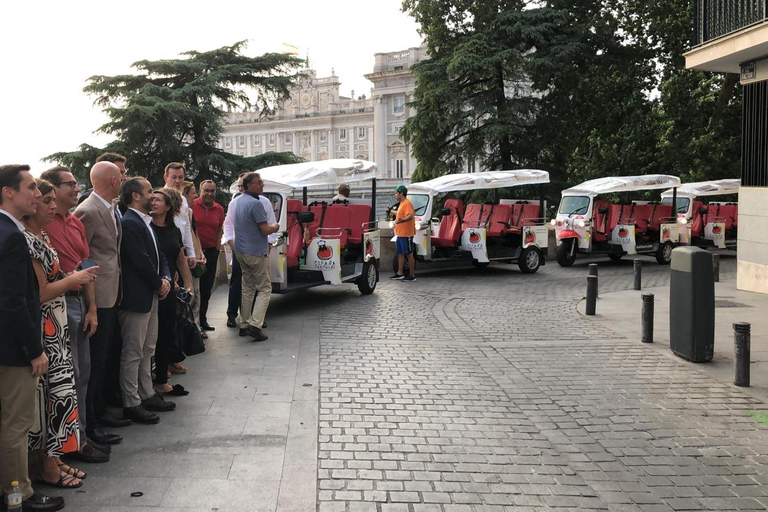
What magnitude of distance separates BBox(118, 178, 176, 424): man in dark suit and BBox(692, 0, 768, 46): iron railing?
471 inches

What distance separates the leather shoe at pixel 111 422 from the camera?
5957 millimetres

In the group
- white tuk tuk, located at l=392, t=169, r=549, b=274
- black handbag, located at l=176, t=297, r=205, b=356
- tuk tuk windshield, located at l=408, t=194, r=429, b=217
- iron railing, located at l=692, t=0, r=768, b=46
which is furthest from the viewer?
tuk tuk windshield, located at l=408, t=194, r=429, b=217

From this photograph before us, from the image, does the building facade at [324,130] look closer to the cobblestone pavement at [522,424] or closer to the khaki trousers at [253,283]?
the khaki trousers at [253,283]

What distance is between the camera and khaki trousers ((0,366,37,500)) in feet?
13.9

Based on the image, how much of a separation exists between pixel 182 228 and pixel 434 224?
436 inches

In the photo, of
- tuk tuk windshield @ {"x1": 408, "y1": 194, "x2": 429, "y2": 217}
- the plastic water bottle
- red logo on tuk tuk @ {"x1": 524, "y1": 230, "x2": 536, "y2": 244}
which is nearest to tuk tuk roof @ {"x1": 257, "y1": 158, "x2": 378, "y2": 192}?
tuk tuk windshield @ {"x1": 408, "y1": 194, "x2": 429, "y2": 217}

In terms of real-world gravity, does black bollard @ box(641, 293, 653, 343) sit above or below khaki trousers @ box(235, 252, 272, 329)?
below

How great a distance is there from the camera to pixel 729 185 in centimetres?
2573

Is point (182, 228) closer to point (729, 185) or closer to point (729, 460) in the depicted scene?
point (729, 460)

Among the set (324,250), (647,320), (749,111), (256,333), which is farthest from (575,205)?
(256,333)

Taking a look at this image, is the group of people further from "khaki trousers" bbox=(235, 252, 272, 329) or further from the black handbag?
"khaki trousers" bbox=(235, 252, 272, 329)

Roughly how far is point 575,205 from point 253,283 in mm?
13627

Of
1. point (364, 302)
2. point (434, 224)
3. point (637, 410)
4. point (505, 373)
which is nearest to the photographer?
point (637, 410)

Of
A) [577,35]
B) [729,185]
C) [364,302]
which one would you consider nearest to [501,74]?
[577,35]
